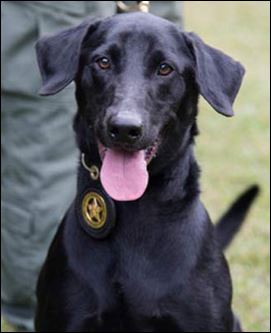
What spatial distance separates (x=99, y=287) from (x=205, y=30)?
8668mm

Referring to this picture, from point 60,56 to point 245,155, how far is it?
393cm

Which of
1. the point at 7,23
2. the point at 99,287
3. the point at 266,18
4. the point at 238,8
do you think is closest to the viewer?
the point at 99,287

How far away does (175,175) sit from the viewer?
3268mm

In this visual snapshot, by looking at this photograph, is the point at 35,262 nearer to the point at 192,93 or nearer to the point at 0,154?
the point at 0,154

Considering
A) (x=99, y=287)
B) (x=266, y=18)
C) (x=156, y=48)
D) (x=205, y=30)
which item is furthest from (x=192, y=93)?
(x=266, y=18)

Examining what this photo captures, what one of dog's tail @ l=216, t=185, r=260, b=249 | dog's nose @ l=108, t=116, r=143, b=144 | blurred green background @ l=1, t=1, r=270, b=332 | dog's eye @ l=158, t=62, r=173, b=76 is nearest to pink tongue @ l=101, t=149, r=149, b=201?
dog's nose @ l=108, t=116, r=143, b=144

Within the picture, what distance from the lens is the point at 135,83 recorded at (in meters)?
2.98

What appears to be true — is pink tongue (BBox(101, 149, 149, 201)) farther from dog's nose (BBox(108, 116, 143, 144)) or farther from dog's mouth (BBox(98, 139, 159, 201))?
dog's nose (BBox(108, 116, 143, 144))

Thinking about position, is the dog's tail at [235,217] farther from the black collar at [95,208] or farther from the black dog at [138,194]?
the black collar at [95,208]

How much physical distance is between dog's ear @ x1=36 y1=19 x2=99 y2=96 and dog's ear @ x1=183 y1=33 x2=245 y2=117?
35cm

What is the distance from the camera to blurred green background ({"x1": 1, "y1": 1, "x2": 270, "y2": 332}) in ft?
15.7

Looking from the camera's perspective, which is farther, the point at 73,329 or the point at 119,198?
the point at 73,329

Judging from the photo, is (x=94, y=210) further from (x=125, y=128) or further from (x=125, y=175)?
(x=125, y=128)

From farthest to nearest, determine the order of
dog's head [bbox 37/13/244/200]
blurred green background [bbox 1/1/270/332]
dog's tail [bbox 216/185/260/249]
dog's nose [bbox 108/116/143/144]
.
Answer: blurred green background [bbox 1/1/270/332], dog's tail [bbox 216/185/260/249], dog's head [bbox 37/13/244/200], dog's nose [bbox 108/116/143/144]
